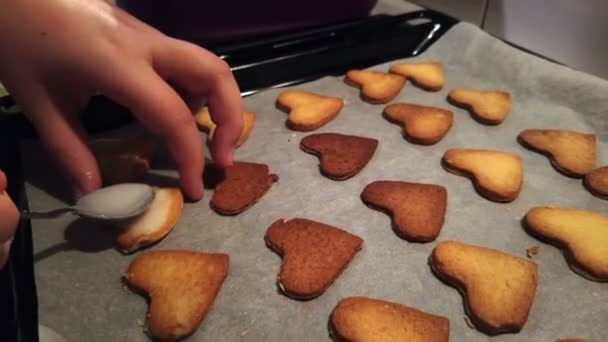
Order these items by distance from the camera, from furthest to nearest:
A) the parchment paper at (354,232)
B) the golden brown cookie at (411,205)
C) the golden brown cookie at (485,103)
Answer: the golden brown cookie at (485,103) → the golden brown cookie at (411,205) → the parchment paper at (354,232)

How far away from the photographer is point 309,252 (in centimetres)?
67

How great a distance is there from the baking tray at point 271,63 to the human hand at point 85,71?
12cm

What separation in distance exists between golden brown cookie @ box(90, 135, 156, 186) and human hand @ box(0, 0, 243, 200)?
39 mm

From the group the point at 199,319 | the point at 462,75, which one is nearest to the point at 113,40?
the point at 199,319

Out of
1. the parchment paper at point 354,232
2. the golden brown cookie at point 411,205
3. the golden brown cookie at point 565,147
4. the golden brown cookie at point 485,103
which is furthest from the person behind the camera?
the golden brown cookie at point 485,103

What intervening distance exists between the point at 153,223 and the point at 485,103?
1.88 ft

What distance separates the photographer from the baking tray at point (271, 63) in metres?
0.62

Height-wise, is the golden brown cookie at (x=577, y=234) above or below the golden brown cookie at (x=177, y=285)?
above

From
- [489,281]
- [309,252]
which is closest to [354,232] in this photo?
[309,252]

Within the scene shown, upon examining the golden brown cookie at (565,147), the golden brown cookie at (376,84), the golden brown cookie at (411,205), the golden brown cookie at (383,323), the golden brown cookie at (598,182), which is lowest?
the golden brown cookie at (383,323)

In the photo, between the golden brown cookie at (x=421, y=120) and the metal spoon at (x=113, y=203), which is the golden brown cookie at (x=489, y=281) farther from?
the metal spoon at (x=113, y=203)

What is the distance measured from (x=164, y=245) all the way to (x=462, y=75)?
65cm

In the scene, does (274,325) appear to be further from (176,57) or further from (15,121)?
(15,121)

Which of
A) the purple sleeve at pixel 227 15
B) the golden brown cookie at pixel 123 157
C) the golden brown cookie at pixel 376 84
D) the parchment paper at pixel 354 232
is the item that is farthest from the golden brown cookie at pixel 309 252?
the purple sleeve at pixel 227 15
